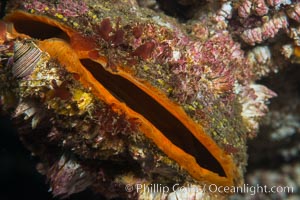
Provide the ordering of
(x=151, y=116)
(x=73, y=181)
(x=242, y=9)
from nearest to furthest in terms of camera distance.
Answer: (x=151, y=116)
(x=73, y=181)
(x=242, y=9)

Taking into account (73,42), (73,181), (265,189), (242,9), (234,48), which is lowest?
(73,181)

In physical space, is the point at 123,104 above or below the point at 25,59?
below

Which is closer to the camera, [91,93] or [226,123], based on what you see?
[91,93]

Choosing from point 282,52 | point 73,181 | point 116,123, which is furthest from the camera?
point 282,52

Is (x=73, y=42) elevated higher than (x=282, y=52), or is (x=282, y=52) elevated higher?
(x=282, y=52)

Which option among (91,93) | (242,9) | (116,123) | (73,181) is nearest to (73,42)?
(91,93)

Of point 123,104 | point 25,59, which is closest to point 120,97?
point 123,104

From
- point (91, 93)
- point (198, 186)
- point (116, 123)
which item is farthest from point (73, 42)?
point (198, 186)

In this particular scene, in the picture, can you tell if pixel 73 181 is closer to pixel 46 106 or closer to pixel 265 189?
pixel 46 106

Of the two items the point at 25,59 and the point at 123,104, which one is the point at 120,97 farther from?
the point at 25,59
